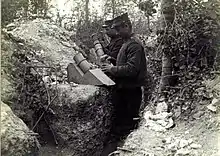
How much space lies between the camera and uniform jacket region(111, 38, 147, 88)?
416cm

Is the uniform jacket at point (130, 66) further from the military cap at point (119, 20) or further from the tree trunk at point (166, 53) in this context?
the tree trunk at point (166, 53)

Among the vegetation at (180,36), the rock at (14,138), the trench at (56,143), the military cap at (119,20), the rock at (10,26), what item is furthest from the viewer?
the military cap at (119,20)

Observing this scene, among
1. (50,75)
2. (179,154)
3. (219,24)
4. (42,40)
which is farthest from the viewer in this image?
(42,40)

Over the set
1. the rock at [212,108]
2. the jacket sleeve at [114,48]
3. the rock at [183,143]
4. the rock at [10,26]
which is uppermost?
the rock at [10,26]

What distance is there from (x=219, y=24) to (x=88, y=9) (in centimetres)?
223

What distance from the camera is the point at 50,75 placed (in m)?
4.22

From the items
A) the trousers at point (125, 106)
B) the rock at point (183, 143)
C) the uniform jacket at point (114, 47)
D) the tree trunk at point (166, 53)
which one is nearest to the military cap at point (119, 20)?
the uniform jacket at point (114, 47)

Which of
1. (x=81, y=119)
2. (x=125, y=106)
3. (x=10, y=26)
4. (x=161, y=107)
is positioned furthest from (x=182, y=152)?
(x=10, y=26)

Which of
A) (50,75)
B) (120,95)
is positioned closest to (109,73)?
(120,95)

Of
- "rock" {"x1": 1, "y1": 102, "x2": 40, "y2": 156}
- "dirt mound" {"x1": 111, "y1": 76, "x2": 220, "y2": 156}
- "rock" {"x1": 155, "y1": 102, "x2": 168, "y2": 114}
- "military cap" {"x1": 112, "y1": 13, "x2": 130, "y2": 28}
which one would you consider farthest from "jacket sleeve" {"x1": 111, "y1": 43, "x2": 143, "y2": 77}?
"rock" {"x1": 1, "y1": 102, "x2": 40, "y2": 156}

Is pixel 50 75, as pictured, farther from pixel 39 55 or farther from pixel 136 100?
pixel 136 100

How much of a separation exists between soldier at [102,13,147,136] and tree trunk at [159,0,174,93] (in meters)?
0.35

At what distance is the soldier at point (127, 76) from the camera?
4176 mm

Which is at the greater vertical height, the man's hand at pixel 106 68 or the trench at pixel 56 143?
the man's hand at pixel 106 68
